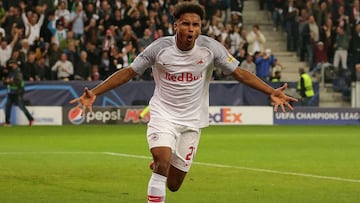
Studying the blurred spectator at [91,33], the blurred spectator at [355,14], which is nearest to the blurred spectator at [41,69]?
the blurred spectator at [91,33]

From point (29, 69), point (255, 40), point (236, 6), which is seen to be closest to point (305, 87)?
point (255, 40)

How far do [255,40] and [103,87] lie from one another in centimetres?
2819

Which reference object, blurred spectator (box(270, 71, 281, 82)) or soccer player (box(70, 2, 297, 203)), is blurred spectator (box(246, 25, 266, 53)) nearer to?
blurred spectator (box(270, 71, 281, 82))

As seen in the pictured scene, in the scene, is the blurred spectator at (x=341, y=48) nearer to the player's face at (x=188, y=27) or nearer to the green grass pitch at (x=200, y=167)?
the green grass pitch at (x=200, y=167)

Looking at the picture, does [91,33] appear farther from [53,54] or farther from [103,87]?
[103,87]

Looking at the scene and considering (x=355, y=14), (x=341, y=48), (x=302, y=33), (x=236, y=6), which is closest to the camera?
(x=341, y=48)

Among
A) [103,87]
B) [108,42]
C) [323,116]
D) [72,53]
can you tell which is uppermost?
[103,87]

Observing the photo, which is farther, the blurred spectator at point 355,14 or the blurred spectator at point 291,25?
the blurred spectator at point 291,25

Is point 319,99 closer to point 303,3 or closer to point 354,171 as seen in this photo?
point 303,3

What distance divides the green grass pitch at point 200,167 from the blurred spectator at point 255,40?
8333 millimetres

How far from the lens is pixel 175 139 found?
35.6ft

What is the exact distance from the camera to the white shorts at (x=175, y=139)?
418 inches

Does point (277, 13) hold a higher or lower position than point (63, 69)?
higher

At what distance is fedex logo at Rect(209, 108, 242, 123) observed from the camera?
3516cm
